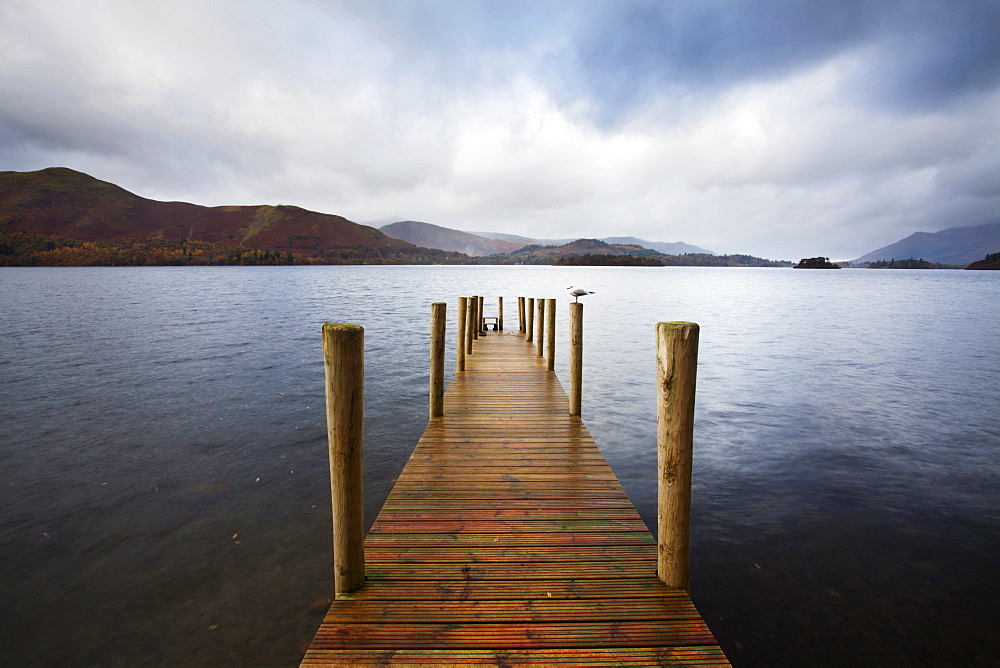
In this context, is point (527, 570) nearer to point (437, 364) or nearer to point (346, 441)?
point (346, 441)

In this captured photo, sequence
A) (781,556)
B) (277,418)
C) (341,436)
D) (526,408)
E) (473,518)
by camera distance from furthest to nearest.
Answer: (277,418), (526,408), (781,556), (473,518), (341,436)

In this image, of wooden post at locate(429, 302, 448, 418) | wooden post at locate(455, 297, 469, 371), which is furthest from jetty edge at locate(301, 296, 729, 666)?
wooden post at locate(455, 297, 469, 371)

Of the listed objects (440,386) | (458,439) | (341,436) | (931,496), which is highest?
(341,436)

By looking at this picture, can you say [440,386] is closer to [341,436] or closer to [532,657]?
[341,436]

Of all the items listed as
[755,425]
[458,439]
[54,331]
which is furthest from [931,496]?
[54,331]

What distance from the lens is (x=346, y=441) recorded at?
127 inches

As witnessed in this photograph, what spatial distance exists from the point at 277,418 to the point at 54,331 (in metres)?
22.8

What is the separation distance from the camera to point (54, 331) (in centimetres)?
2430

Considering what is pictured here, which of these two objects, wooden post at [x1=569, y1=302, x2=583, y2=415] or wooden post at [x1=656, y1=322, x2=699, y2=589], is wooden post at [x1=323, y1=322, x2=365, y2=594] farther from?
wooden post at [x1=569, y1=302, x2=583, y2=415]

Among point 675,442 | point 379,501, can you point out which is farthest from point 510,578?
point 379,501

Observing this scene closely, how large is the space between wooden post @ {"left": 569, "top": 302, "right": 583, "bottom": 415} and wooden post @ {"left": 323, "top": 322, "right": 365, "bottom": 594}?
5.15 metres

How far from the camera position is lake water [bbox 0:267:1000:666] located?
Answer: 4.62 metres

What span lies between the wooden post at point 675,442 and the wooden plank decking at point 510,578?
9.3 inches

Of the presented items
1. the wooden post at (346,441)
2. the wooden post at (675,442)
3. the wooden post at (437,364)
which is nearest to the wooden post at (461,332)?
the wooden post at (437,364)
